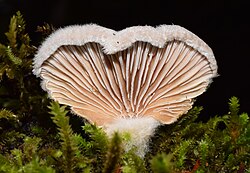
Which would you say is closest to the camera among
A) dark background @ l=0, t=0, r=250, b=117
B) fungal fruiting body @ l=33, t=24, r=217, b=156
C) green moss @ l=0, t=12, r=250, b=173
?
green moss @ l=0, t=12, r=250, b=173

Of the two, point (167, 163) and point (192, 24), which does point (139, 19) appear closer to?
point (192, 24)

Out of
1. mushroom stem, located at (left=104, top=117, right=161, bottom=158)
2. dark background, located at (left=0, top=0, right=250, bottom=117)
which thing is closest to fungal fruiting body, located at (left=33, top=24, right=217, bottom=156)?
mushroom stem, located at (left=104, top=117, right=161, bottom=158)

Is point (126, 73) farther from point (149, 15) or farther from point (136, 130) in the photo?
point (149, 15)

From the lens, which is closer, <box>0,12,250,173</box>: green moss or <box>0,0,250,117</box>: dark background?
<box>0,12,250,173</box>: green moss

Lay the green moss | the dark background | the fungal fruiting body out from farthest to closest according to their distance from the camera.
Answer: the dark background → the fungal fruiting body → the green moss

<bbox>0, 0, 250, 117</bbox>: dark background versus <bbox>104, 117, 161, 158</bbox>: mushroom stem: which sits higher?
<bbox>0, 0, 250, 117</bbox>: dark background

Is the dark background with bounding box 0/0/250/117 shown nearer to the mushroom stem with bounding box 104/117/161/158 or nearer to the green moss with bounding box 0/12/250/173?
the green moss with bounding box 0/12/250/173

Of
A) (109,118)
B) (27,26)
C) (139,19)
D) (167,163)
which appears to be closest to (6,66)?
(27,26)

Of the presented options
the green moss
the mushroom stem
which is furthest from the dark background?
the mushroom stem
